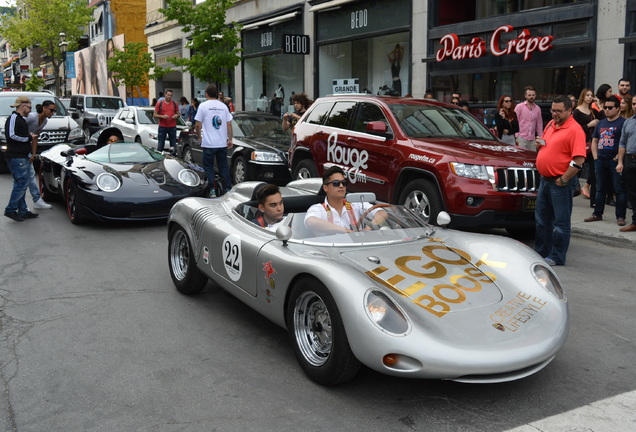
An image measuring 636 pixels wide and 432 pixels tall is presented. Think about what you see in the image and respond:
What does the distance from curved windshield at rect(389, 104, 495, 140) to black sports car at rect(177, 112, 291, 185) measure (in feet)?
11.9

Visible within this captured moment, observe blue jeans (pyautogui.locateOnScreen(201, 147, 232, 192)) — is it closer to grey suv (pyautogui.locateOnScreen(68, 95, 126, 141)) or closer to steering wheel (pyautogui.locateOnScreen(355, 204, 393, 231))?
steering wheel (pyautogui.locateOnScreen(355, 204, 393, 231))

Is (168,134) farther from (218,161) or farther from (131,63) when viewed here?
(131,63)

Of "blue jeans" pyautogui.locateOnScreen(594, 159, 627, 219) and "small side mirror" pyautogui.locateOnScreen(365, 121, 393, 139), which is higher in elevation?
"small side mirror" pyautogui.locateOnScreen(365, 121, 393, 139)

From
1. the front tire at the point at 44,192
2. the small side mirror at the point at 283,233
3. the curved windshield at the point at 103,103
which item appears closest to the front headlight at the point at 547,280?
the small side mirror at the point at 283,233

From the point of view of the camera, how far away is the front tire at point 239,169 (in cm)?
1263

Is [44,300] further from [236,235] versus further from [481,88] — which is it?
[481,88]

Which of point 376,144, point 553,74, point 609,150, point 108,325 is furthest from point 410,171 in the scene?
point 553,74


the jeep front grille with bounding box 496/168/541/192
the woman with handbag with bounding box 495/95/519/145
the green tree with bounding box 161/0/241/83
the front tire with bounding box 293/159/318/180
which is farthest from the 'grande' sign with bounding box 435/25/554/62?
the green tree with bounding box 161/0/241/83

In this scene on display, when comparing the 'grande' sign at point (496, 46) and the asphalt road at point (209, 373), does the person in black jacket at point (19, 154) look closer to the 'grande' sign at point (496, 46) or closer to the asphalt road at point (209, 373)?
the asphalt road at point (209, 373)

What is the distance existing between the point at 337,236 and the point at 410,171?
4184mm

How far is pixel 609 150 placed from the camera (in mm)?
9375

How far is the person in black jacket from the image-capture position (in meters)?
9.53

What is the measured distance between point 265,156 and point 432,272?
858 cm

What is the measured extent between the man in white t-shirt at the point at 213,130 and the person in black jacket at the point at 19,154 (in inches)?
112
